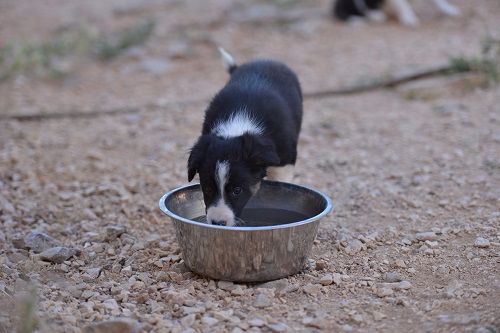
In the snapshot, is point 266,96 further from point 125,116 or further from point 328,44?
point 328,44

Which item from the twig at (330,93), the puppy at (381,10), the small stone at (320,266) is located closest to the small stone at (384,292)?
the small stone at (320,266)

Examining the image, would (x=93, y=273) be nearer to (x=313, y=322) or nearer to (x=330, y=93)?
(x=313, y=322)

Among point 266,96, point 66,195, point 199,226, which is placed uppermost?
point 266,96

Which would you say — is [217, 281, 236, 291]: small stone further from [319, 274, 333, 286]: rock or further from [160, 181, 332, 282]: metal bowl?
[319, 274, 333, 286]: rock

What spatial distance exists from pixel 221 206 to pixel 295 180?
6.47 feet

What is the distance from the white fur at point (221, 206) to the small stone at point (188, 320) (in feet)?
2.36

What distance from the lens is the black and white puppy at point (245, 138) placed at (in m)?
4.46

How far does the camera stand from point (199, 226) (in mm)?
4047

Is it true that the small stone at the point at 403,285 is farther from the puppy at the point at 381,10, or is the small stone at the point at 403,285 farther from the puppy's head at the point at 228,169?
the puppy at the point at 381,10

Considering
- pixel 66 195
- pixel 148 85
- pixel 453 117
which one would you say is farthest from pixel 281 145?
pixel 148 85

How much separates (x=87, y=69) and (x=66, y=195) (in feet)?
15.4

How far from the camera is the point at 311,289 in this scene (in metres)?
4.16

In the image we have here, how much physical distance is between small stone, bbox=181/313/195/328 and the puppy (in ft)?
30.1

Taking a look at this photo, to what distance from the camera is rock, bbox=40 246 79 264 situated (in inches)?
184
